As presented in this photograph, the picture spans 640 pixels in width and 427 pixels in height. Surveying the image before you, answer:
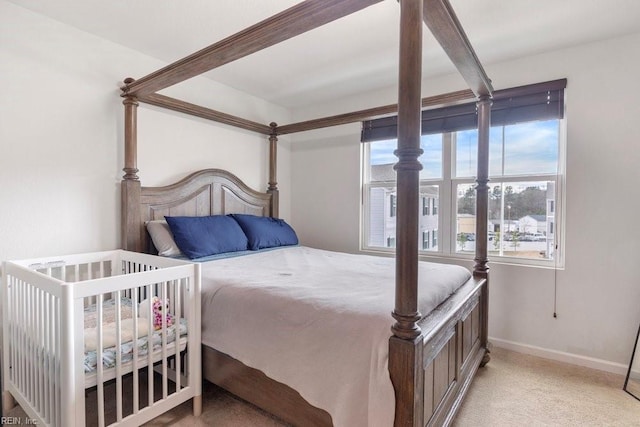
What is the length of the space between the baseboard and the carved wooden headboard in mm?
2519

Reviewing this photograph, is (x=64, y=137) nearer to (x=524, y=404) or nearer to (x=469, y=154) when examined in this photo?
(x=469, y=154)

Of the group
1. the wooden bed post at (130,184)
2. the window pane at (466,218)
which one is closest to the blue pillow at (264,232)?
the wooden bed post at (130,184)

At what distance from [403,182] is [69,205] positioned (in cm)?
227

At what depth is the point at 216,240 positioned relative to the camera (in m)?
2.59

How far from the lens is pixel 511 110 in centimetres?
264

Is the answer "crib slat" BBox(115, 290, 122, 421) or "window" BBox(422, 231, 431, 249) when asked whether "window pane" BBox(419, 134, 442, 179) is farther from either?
"crib slat" BBox(115, 290, 122, 421)

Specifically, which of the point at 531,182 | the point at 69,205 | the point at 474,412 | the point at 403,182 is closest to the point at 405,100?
the point at 403,182

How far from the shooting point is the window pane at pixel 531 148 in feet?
8.56

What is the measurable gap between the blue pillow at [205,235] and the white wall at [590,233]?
222 centimetres

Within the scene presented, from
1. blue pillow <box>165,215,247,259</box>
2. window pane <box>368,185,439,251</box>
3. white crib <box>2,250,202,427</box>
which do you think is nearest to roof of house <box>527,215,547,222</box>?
window pane <box>368,185,439,251</box>

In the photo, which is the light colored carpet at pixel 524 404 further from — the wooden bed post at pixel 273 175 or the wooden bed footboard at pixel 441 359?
the wooden bed post at pixel 273 175

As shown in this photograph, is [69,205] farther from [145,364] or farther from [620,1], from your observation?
[620,1]

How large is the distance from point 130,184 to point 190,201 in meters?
0.53

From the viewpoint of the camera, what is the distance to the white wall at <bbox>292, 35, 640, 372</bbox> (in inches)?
90.0
